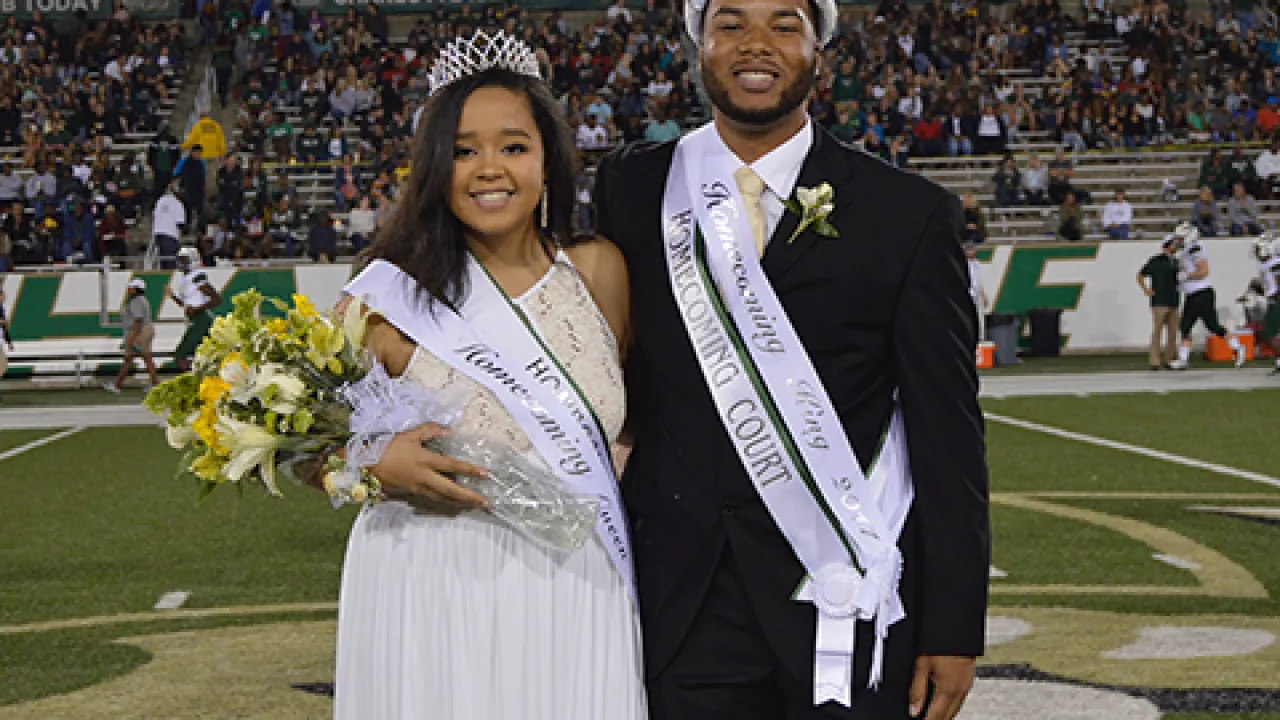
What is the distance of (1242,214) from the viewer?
22234 mm

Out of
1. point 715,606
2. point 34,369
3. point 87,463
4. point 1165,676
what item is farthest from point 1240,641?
point 34,369

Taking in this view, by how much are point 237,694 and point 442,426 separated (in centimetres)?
290

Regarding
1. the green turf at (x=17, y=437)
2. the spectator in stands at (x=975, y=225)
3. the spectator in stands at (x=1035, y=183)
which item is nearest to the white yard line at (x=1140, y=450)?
the green turf at (x=17, y=437)

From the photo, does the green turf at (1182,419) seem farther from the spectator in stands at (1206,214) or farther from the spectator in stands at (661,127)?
the spectator in stands at (661,127)

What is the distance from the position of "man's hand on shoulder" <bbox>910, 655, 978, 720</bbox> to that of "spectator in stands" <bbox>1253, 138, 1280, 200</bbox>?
2237 centimetres

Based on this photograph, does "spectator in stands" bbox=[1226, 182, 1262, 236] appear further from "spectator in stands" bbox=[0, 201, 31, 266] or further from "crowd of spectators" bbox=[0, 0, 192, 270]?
"spectator in stands" bbox=[0, 201, 31, 266]

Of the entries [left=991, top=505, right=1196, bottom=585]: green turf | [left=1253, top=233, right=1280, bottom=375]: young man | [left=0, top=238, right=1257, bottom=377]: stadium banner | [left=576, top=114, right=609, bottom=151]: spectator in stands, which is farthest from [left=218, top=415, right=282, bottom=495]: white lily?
[left=576, top=114, right=609, bottom=151]: spectator in stands

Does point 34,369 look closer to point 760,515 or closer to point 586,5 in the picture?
point 586,5

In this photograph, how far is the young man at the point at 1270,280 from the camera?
59.2 feet

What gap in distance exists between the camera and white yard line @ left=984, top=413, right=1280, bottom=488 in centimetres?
991

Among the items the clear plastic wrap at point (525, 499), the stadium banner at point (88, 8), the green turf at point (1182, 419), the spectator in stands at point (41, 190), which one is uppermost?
the stadium banner at point (88, 8)

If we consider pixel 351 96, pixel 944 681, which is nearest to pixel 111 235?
pixel 351 96

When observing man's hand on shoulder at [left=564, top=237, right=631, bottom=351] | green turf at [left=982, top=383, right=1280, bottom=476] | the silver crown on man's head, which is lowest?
green turf at [left=982, top=383, right=1280, bottom=476]

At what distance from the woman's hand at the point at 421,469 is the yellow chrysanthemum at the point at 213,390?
0.97 ft
